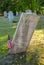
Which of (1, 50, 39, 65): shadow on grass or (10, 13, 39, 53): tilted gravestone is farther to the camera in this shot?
(10, 13, 39, 53): tilted gravestone

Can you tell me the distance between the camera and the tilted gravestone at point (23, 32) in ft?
20.1

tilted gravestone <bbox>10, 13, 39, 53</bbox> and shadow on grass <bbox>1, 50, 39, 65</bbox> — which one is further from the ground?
tilted gravestone <bbox>10, 13, 39, 53</bbox>

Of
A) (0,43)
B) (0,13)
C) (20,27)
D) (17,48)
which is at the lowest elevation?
(0,13)

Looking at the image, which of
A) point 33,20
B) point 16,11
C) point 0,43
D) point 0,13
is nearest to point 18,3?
point 16,11

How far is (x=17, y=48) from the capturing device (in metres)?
6.44

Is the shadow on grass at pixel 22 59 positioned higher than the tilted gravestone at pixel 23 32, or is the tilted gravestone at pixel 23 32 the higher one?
the tilted gravestone at pixel 23 32

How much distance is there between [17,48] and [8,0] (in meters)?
25.0

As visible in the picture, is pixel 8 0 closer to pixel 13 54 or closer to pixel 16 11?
pixel 16 11

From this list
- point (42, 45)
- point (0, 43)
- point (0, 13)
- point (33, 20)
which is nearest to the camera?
point (33, 20)

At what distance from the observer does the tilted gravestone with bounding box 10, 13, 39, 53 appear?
614 centimetres

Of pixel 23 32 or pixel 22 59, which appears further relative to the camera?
pixel 23 32

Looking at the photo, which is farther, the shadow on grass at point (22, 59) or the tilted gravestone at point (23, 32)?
the tilted gravestone at point (23, 32)

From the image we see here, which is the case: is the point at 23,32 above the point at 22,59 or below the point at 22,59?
above

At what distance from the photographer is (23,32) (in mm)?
6281
